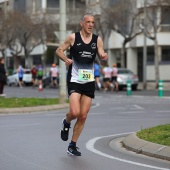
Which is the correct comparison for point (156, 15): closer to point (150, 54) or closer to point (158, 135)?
point (150, 54)

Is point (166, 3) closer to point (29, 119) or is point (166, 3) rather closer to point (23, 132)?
point (29, 119)

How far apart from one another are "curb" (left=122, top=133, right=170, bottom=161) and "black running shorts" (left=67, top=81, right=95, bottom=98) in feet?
4.46

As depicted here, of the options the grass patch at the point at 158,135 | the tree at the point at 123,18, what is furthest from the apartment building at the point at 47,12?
the grass patch at the point at 158,135

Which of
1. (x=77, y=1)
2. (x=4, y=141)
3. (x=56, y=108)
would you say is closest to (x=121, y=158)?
(x=4, y=141)

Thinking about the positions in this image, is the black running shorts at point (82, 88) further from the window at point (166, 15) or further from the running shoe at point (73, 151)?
the window at point (166, 15)

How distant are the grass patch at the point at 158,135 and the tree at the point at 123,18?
35.0 m

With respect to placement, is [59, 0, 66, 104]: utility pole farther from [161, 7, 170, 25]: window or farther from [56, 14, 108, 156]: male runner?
[161, 7, 170, 25]: window

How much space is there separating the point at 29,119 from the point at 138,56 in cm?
3868

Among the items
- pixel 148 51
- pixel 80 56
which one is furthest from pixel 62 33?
pixel 148 51

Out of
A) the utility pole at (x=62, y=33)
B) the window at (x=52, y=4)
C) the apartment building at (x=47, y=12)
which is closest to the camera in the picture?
the utility pole at (x=62, y=33)

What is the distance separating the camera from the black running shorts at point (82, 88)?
9.91 meters

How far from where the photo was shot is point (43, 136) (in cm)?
1285

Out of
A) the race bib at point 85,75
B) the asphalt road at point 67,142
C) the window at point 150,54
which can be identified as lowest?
the asphalt road at point 67,142

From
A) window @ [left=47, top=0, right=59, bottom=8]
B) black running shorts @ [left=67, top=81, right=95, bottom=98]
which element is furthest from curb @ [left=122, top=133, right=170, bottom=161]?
window @ [left=47, top=0, right=59, bottom=8]
